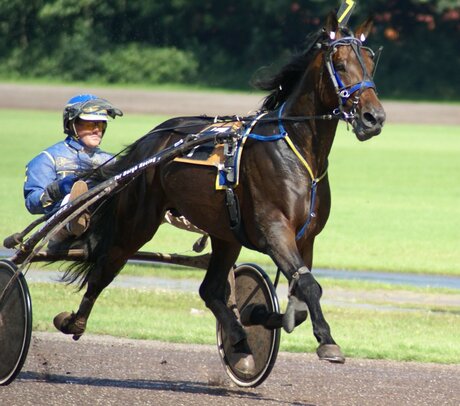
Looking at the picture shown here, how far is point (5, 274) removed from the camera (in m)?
6.70

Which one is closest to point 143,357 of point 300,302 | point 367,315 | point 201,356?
point 201,356

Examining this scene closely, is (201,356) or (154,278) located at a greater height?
(201,356)

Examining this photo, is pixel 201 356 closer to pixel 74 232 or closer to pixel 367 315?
pixel 74 232

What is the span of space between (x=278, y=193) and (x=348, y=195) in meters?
13.1

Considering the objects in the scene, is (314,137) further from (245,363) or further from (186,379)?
(186,379)

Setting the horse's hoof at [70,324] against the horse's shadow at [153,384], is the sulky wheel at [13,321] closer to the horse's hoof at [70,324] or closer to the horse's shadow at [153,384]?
the horse's shadow at [153,384]

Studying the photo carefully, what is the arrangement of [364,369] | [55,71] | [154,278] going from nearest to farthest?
[364,369] < [154,278] < [55,71]

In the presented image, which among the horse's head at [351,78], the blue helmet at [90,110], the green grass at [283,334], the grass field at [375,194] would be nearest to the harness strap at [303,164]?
the horse's head at [351,78]

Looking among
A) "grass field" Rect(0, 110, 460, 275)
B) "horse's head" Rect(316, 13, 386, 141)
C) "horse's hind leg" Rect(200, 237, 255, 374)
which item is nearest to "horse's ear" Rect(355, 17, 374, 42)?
"horse's head" Rect(316, 13, 386, 141)

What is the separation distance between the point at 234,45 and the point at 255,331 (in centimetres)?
3492

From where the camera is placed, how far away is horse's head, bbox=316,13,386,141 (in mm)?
5871

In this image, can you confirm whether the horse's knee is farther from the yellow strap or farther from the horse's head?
the horse's head

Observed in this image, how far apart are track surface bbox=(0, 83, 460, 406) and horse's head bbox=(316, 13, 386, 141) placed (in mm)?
1416

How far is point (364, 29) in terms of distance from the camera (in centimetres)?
633
